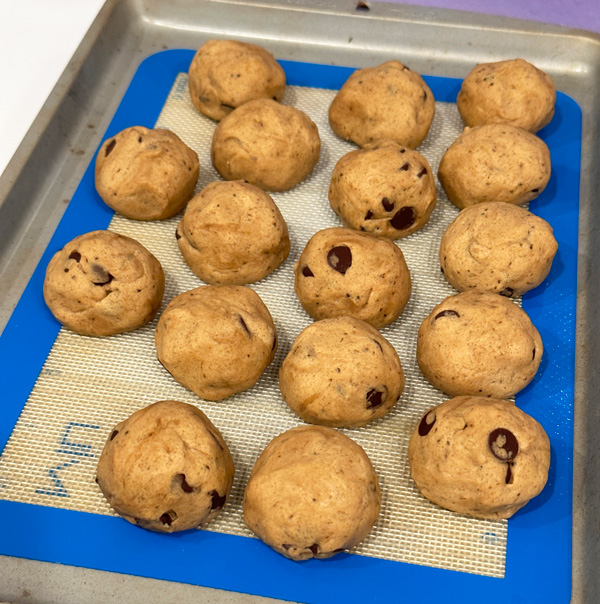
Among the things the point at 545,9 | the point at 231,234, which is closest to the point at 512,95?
the point at 231,234

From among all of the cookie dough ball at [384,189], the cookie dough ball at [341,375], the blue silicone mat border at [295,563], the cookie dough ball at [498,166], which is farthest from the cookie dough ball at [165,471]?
the cookie dough ball at [498,166]

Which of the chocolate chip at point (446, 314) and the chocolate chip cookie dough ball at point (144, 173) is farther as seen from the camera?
the chocolate chip cookie dough ball at point (144, 173)

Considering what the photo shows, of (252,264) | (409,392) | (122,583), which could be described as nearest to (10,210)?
(252,264)

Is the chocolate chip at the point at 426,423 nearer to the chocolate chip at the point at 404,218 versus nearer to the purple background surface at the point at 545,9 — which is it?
the chocolate chip at the point at 404,218

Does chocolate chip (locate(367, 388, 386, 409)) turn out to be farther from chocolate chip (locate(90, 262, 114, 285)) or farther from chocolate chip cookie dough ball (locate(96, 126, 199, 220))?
chocolate chip cookie dough ball (locate(96, 126, 199, 220))

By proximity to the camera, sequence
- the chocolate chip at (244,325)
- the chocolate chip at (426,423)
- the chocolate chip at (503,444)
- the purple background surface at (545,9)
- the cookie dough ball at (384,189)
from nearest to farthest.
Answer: the chocolate chip at (503,444), the chocolate chip at (426,423), the chocolate chip at (244,325), the cookie dough ball at (384,189), the purple background surface at (545,9)

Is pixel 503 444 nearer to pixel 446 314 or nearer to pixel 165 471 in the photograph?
pixel 446 314

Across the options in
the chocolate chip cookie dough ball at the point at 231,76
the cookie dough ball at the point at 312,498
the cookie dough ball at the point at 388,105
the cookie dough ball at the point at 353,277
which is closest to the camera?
the cookie dough ball at the point at 312,498
